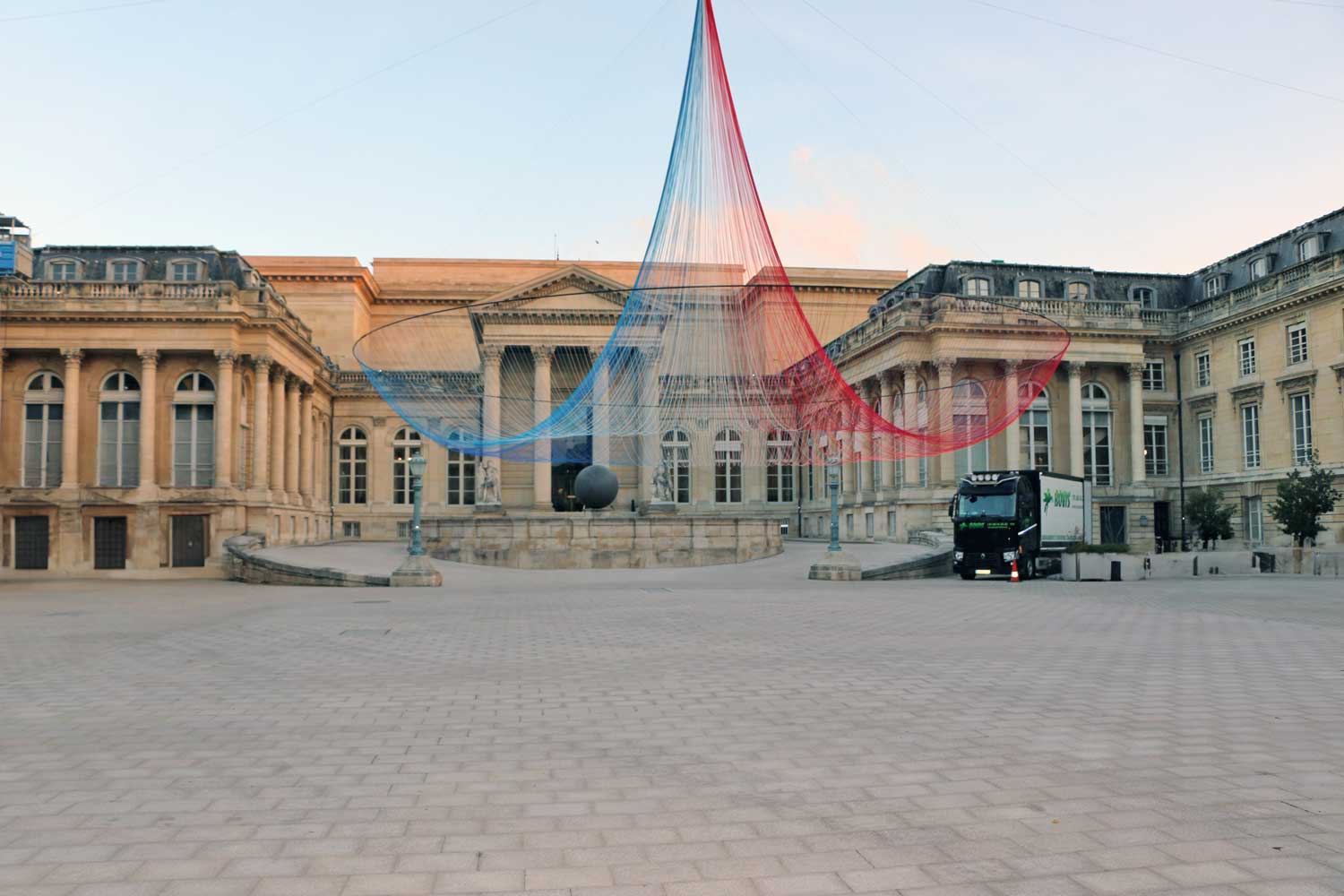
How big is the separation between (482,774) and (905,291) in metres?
57.0

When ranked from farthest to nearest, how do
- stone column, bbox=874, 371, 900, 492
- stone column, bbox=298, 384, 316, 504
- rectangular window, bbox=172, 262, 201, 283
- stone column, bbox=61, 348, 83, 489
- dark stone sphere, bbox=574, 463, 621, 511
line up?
stone column, bbox=298, 384, 316, 504 → stone column, bbox=874, 371, 900, 492 → rectangular window, bbox=172, 262, 201, 283 → dark stone sphere, bbox=574, 463, 621, 511 → stone column, bbox=61, 348, 83, 489

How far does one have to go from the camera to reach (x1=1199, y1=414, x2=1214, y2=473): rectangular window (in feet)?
190

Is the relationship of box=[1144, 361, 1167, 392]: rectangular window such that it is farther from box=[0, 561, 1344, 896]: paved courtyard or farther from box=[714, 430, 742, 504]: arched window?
box=[0, 561, 1344, 896]: paved courtyard

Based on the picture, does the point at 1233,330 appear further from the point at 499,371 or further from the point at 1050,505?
the point at 499,371

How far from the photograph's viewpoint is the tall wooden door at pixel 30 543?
160 ft

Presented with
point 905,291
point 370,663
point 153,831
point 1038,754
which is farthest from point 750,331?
point 905,291

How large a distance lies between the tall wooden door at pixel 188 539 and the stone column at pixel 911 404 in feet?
115

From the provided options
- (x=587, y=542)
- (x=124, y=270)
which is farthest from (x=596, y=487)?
(x=124, y=270)

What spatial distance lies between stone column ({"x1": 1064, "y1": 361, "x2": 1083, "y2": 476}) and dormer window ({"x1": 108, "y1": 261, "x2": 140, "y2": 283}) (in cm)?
5082

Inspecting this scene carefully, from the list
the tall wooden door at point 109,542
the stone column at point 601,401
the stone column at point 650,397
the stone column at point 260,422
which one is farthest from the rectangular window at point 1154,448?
the tall wooden door at point 109,542

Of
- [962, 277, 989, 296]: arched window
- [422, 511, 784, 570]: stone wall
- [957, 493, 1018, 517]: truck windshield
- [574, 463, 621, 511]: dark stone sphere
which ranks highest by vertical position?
[962, 277, 989, 296]: arched window

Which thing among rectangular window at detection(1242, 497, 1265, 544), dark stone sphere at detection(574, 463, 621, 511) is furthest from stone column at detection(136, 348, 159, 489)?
rectangular window at detection(1242, 497, 1265, 544)

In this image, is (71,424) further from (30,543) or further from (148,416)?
(30,543)

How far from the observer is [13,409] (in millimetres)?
49969
